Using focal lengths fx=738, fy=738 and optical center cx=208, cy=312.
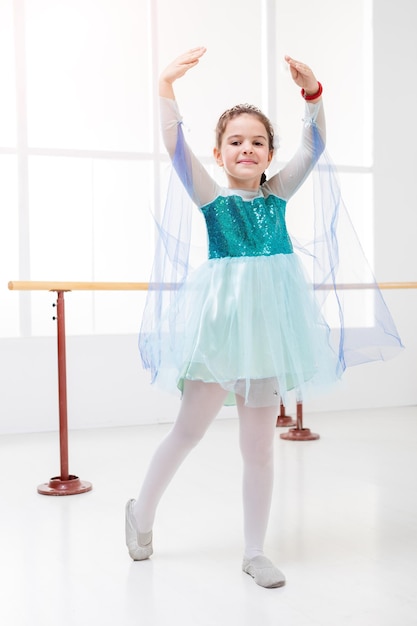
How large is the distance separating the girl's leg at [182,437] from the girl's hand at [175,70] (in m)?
0.67

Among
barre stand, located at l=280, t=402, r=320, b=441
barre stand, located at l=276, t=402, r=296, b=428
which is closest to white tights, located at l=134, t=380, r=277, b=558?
barre stand, located at l=280, t=402, r=320, b=441

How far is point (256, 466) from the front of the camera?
169 cm

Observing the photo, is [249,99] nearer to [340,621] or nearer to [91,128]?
[91,128]

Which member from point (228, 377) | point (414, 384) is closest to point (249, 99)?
point (414, 384)

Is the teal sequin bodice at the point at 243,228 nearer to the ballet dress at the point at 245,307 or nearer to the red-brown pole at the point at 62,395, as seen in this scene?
the ballet dress at the point at 245,307

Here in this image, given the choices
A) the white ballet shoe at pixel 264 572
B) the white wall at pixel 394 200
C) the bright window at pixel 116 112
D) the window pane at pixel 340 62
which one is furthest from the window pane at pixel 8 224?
the white ballet shoe at pixel 264 572

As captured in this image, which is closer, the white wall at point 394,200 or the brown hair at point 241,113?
the brown hair at point 241,113

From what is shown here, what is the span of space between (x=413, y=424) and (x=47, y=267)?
89.2 inches

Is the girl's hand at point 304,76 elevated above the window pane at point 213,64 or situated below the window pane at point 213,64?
below

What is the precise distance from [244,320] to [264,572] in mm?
555

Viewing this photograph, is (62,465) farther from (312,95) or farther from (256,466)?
(312,95)

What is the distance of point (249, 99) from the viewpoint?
14.7ft

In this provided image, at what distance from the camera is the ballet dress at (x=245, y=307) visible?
5.33ft

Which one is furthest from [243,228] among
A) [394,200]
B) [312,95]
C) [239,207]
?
[394,200]
